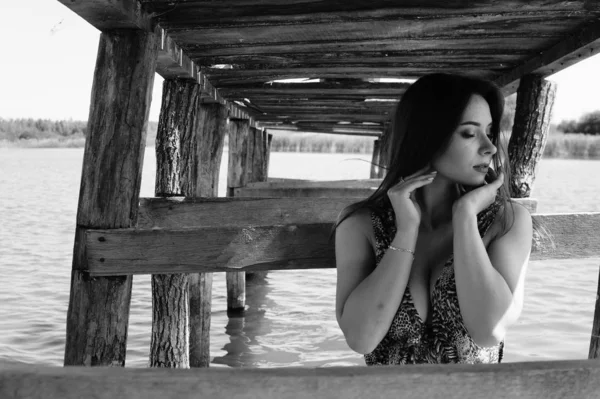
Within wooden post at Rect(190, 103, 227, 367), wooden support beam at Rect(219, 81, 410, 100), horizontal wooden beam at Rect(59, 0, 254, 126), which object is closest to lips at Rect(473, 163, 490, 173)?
horizontal wooden beam at Rect(59, 0, 254, 126)

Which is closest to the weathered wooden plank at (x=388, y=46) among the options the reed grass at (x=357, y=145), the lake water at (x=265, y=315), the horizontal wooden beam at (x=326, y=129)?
the lake water at (x=265, y=315)

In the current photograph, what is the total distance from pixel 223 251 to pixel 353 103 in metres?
4.30

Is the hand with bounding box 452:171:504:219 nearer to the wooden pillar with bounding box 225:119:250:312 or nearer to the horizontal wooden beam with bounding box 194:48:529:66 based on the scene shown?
the horizontal wooden beam with bounding box 194:48:529:66

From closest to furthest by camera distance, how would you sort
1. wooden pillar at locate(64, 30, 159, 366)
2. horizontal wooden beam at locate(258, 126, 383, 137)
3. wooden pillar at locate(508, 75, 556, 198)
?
wooden pillar at locate(64, 30, 159, 366) < wooden pillar at locate(508, 75, 556, 198) < horizontal wooden beam at locate(258, 126, 383, 137)

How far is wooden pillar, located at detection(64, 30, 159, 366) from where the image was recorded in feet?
10.1

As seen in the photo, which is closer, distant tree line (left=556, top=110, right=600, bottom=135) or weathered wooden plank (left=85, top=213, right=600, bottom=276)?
weathered wooden plank (left=85, top=213, right=600, bottom=276)

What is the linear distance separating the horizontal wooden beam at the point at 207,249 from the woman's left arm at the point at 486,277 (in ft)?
2.33

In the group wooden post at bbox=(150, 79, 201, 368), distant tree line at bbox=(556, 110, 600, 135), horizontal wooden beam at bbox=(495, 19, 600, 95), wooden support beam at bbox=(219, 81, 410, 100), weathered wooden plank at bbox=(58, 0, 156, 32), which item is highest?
distant tree line at bbox=(556, 110, 600, 135)

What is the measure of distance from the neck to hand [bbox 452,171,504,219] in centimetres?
14

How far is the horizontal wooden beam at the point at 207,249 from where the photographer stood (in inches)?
109

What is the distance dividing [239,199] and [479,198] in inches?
103

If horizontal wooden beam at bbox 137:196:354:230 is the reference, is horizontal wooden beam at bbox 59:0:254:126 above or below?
above

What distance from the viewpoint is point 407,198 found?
226cm

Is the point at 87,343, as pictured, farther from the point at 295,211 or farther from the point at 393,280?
the point at 295,211
